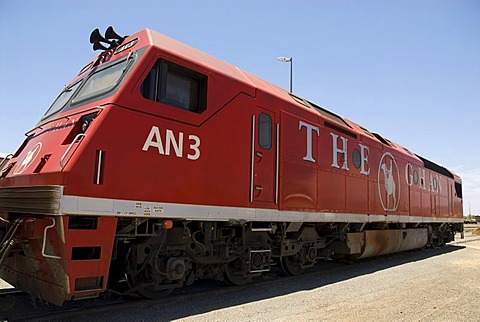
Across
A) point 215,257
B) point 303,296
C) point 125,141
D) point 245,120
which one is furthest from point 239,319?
point 245,120

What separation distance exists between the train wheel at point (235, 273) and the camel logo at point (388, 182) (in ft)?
19.4

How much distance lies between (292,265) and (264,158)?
9.45ft

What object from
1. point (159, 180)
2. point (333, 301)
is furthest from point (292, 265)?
point (159, 180)

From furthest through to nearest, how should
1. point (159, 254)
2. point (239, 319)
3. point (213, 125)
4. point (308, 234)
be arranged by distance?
point (308, 234), point (213, 125), point (159, 254), point (239, 319)

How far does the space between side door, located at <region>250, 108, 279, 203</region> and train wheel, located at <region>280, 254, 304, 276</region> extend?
194 centimetres

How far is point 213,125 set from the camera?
620 centimetres

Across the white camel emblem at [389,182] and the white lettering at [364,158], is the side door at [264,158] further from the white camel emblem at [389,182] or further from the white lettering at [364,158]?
the white camel emblem at [389,182]

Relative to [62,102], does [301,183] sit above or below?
below

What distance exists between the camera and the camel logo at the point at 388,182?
1167 cm

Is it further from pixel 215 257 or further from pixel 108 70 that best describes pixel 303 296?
pixel 108 70

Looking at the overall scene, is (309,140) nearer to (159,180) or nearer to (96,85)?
(159,180)

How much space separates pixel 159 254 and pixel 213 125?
2.10 metres

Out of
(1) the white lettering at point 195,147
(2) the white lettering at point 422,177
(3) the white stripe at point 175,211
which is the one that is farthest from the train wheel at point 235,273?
(2) the white lettering at point 422,177

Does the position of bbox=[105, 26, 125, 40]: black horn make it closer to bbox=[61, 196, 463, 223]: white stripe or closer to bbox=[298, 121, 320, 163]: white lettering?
bbox=[61, 196, 463, 223]: white stripe
